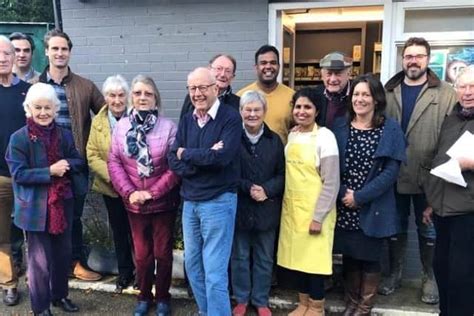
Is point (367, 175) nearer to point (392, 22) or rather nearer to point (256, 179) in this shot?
point (256, 179)

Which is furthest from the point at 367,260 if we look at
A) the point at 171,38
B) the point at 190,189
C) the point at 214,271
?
the point at 171,38

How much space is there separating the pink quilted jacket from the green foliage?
357 inches

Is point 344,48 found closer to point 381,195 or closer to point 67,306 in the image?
point 381,195

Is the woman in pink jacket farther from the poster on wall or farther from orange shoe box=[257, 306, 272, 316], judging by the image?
the poster on wall

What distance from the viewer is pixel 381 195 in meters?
3.02

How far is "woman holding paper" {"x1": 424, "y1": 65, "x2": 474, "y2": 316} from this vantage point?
269 cm

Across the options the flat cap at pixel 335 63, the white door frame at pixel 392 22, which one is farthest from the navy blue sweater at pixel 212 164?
the white door frame at pixel 392 22

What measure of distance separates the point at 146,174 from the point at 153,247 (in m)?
0.54

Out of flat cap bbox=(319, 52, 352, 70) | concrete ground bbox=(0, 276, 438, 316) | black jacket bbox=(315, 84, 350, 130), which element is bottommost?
concrete ground bbox=(0, 276, 438, 316)

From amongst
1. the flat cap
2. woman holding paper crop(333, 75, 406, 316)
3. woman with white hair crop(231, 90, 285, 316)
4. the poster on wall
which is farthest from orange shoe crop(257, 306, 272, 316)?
the poster on wall

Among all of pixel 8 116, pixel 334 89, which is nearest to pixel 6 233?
pixel 8 116

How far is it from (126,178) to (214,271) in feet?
2.83

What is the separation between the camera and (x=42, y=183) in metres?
3.08

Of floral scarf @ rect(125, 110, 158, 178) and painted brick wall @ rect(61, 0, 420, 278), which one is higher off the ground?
painted brick wall @ rect(61, 0, 420, 278)
